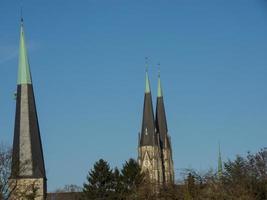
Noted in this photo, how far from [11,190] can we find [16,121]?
111ft

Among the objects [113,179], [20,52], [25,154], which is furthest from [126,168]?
[20,52]

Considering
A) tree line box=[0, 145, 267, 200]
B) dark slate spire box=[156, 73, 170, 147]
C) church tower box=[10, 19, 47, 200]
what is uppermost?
dark slate spire box=[156, 73, 170, 147]

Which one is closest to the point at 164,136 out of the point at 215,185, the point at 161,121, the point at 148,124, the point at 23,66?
the point at 161,121

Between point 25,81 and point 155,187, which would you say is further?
point 25,81

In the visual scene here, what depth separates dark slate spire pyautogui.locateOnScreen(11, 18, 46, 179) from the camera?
3137 inches

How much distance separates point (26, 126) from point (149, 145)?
31067mm

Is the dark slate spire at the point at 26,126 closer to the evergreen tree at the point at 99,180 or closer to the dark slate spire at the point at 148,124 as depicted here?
the evergreen tree at the point at 99,180

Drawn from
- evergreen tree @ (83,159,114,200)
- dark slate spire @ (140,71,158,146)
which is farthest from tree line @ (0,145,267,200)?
dark slate spire @ (140,71,158,146)

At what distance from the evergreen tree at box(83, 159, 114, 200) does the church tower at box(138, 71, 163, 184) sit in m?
27.2

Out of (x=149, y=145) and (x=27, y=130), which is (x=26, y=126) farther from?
(x=149, y=145)

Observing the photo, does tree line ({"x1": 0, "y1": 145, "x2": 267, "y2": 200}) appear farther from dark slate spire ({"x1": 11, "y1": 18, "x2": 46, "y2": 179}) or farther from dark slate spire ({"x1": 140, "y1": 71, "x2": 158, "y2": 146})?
dark slate spire ({"x1": 140, "y1": 71, "x2": 158, "y2": 146})

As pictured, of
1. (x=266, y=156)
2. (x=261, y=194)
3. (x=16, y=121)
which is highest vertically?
(x=16, y=121)

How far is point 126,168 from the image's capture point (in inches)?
3238

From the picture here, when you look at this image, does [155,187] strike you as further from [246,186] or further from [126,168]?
[126,168]
